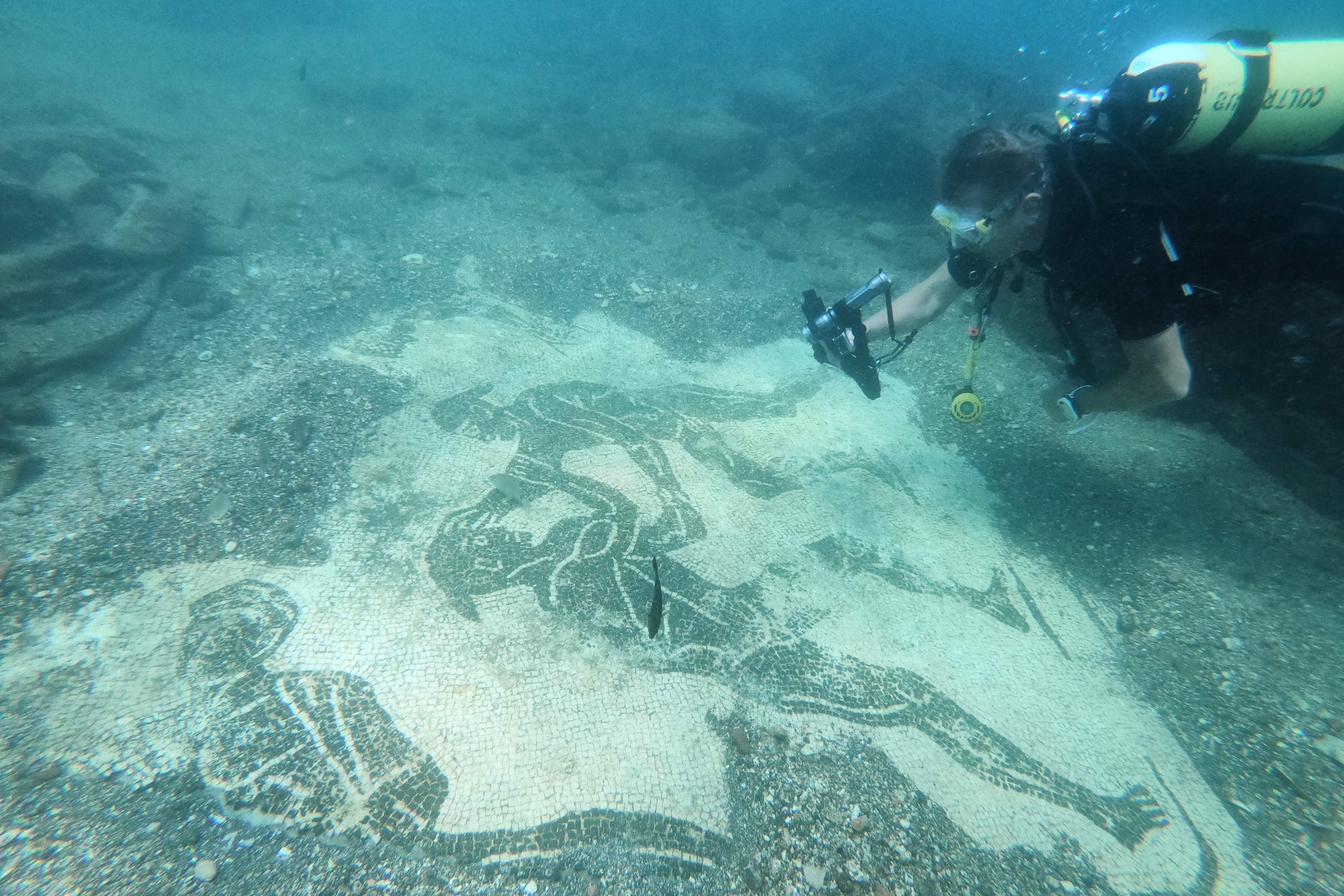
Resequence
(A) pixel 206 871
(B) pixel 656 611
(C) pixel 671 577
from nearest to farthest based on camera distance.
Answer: (A) pixel 206 871, (B) pixel 656 611, (C) pixel 671 577

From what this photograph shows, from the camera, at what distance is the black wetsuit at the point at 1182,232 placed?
3.02 m

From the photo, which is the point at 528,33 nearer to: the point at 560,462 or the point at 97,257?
the point at 97,257

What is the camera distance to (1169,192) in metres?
3.16

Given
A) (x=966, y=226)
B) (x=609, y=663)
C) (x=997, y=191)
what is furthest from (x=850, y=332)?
(x=609, y=663)

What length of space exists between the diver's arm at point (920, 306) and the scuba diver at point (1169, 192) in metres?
1.20

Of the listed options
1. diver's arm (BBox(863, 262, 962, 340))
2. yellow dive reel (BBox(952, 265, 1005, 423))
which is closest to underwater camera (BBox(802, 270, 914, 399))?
diver's arm (BBox(863, 262, 962, 340))

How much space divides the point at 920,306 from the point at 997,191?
1633 millimetres

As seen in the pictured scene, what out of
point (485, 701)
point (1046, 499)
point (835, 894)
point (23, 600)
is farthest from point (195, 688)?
point (1046, 499)

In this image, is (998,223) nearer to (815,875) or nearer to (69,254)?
(815,875)

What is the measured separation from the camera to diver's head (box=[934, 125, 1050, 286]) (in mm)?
3299

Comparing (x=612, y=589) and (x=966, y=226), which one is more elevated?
(x=966, y=226)

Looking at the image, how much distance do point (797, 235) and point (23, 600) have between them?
12081mm

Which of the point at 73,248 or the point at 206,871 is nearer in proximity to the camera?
the point at 206,871

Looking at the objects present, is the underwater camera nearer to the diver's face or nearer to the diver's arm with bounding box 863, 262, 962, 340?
the diver's arm with bounding box 863, 262, 962, 340
